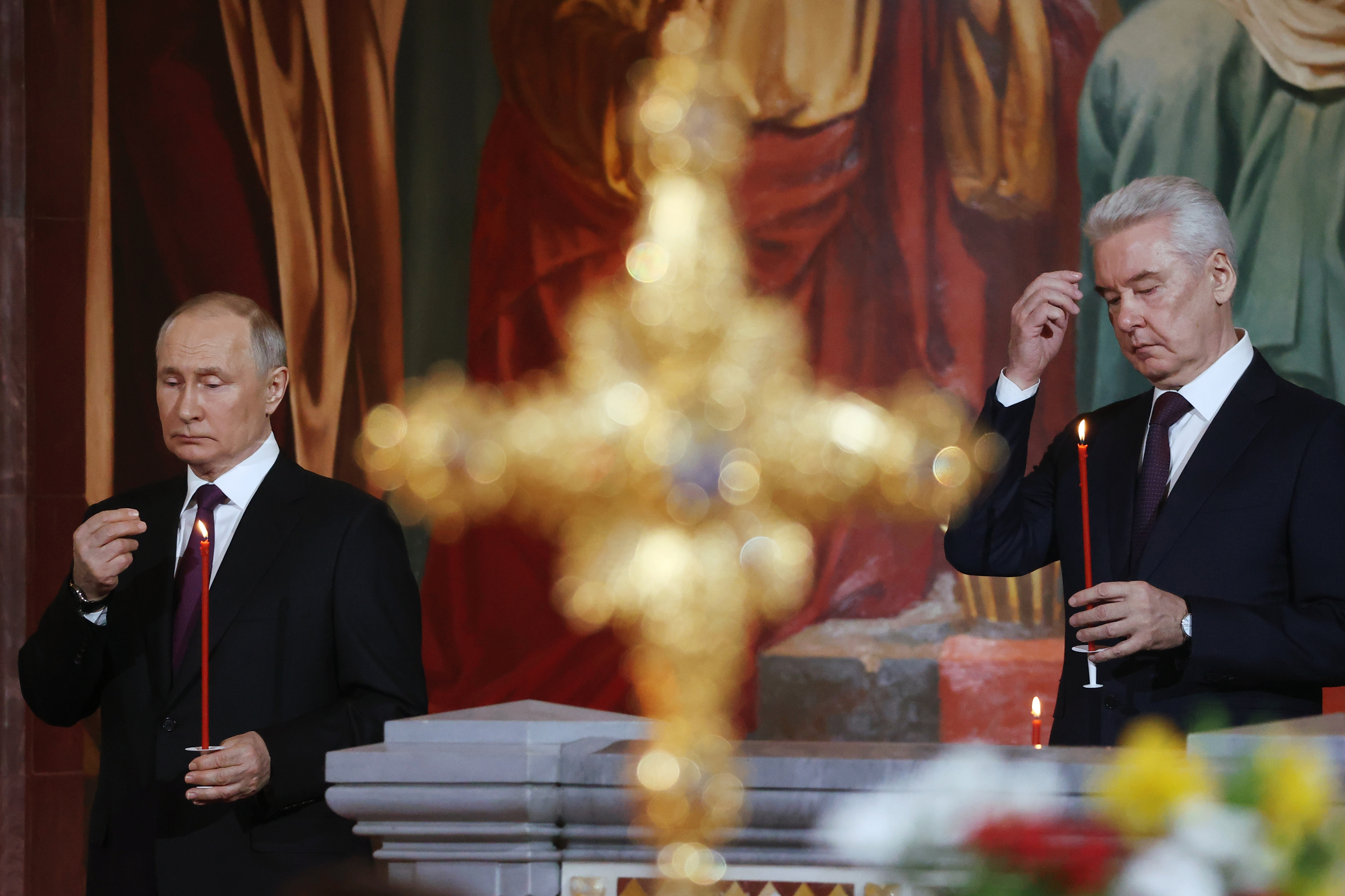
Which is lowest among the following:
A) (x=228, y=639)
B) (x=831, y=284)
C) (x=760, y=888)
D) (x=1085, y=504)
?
(x=760, y=888)

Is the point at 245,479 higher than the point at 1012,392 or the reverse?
the reverse

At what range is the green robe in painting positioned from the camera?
5.14 meters

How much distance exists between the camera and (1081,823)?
1428 mm

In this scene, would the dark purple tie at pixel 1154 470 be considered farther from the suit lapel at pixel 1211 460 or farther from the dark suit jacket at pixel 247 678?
the dark suit jacket at pixel 247 678

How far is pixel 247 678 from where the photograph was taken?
243cm

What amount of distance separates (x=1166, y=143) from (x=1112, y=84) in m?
0.31

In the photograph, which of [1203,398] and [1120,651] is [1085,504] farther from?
[1203,398]

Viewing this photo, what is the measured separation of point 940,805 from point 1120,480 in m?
1.60

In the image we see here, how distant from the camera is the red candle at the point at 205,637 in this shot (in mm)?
2004

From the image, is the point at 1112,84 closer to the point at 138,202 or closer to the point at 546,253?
the point at 546,253

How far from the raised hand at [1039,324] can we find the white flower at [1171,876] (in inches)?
66.0

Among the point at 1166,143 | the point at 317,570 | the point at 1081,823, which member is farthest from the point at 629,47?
the point at 1081,823

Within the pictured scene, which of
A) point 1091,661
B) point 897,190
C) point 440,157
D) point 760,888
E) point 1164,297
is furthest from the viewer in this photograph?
point 440,157

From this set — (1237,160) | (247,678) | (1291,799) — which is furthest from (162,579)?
(1237,160)
